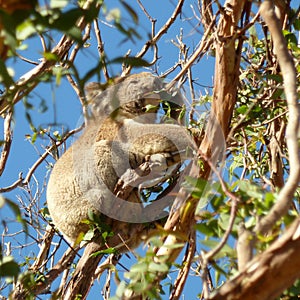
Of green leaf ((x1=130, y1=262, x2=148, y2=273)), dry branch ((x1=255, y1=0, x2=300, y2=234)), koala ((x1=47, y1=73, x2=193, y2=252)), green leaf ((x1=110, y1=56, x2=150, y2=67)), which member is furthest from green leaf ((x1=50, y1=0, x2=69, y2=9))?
koala ((x1=47, y1=73, x2=193, y2=252))

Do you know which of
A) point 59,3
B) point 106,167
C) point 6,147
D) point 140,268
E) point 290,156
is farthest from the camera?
point 106,167

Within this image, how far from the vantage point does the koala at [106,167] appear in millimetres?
4684

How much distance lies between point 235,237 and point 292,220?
155mm

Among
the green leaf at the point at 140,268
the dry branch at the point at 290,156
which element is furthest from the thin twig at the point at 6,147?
the dry branch at the point at 290,156

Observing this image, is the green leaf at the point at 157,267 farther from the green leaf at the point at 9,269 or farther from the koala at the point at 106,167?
the koala at the point at 106,167

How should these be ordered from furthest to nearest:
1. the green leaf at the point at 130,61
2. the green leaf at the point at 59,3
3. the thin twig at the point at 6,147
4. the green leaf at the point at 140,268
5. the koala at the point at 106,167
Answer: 1. the koala at the point at 106,167
2. the thin twig at the point at 6,147
3. the green leaf at the point at 140,268
4. the green leaf at the point at 130,61
5. the green leaf at the point at 59,3

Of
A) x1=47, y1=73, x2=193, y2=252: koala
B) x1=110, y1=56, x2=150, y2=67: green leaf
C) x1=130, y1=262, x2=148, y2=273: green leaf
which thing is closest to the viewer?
x1=110, y1=56, x2=150, y2=67: green leaf

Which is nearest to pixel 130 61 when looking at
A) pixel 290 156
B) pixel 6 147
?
pixel 290 156

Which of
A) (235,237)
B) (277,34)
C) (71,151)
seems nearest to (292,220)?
(235,237)

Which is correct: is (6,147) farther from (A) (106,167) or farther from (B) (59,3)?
(B) (59,3)

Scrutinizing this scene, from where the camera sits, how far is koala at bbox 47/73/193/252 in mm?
4684

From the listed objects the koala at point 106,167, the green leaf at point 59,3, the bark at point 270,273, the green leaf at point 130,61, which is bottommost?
the bark at point 270,273

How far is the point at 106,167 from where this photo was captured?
5004mm

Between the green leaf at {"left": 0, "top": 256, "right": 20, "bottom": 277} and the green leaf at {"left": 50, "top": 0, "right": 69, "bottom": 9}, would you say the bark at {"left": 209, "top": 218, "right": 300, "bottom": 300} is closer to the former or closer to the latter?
the green leaf at {"left": 0, "top": 256, "right": 20, "bottom": 277}
